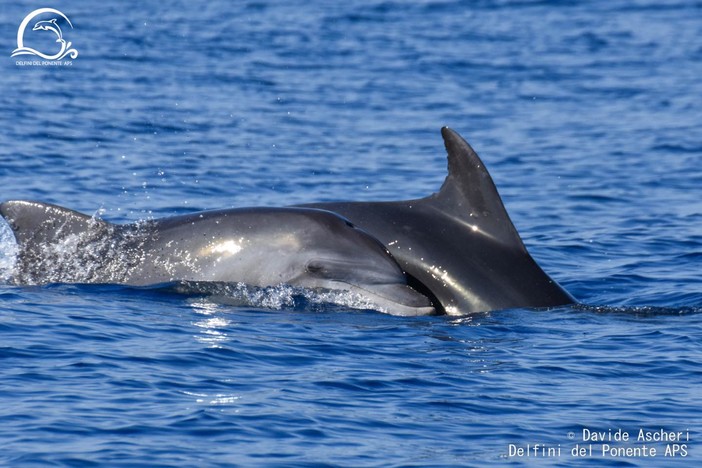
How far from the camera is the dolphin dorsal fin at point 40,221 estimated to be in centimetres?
1592

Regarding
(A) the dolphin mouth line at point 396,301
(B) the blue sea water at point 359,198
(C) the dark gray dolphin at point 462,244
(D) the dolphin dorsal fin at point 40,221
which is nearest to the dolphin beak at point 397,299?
(A) the dolphin mouth line at point 396,301

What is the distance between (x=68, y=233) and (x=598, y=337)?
628 cm

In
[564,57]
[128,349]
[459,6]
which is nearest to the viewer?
[128,349]

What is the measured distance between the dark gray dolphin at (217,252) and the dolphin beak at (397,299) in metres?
0.01

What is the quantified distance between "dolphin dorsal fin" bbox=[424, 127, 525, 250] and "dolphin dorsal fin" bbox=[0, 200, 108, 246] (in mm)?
4345

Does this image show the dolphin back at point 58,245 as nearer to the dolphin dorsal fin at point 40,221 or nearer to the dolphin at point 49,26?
the dolphin dorsal fin at point 40,221

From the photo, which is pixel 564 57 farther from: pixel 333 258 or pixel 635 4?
pixel 333 258

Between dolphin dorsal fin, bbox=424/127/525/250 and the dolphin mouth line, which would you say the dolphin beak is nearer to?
the dolphin mouth line

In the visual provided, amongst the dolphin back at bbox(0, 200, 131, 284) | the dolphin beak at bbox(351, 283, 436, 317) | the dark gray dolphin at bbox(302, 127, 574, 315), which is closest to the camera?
the dolphin beak at bbox(351, 283, 436, 317)

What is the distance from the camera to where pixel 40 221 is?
15938 millimetres

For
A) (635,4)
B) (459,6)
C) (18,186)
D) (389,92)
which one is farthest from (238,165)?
(635,4)

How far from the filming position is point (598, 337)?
50.0 ft

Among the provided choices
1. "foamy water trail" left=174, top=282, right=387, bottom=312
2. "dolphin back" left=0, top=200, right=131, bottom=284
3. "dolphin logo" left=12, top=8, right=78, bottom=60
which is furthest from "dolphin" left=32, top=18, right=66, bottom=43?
"foamy water trail" left=174, top=282, right=387, bottom=312

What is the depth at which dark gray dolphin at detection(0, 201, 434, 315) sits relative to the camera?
15.2 m
